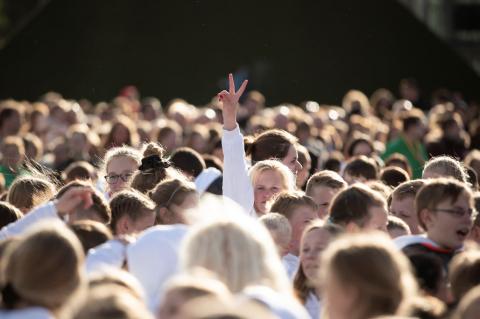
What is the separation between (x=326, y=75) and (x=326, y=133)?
1105 centimetres

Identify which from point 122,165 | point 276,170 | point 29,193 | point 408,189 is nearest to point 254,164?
point 276,170

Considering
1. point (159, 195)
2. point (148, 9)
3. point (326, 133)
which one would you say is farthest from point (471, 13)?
point (159, 195)

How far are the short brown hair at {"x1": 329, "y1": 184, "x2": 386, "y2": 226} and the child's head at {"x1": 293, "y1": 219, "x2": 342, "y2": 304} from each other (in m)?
0.60

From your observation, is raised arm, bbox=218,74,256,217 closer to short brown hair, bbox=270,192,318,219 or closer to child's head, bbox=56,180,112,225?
short brown hair, bbox=270,192,318,219

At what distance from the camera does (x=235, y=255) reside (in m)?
5.34

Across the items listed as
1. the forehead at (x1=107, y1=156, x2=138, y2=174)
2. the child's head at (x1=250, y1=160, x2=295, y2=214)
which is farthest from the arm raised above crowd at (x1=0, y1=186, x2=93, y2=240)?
the forehead at (x1=107, y1=156, x2=138, y2=174)

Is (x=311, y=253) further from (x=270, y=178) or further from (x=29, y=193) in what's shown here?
(x=29, y=193)

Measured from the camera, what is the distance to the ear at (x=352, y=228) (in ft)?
24.5

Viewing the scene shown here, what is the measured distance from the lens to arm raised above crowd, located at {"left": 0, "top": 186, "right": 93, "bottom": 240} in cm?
756

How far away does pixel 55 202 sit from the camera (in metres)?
7.84

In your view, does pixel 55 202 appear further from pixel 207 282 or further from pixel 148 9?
pixel 148 9

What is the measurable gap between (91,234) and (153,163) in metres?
2.27

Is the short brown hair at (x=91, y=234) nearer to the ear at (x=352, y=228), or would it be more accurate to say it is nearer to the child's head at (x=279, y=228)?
the child's head at (x=279, y=228)

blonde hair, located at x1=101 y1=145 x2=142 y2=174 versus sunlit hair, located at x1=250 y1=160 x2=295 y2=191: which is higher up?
blonde hair, located at x1=101 y1=145 x2=142 y2=174
